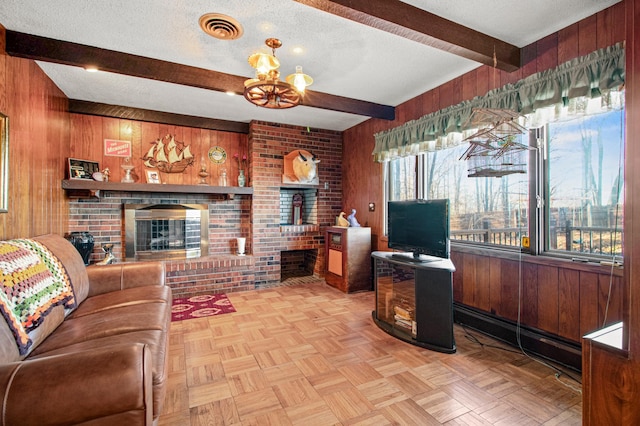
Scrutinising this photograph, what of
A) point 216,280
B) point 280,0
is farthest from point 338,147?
point 280,0

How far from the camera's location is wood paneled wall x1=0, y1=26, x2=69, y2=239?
225cm

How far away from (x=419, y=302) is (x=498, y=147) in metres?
1.35

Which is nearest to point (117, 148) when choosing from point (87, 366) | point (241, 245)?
point (241, 245)

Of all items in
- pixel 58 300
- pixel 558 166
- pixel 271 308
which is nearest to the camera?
pixel 58 300

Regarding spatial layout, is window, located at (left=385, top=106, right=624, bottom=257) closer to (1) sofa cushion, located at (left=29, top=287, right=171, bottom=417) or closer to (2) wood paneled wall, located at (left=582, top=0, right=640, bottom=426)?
(2) wood paneled wall, located at (left=582, top=0, right=640, bottom=426)

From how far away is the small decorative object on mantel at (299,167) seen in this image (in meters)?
4.57

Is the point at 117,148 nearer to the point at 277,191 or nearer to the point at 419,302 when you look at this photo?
the point at 277,191

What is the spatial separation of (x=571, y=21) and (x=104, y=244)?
521cm

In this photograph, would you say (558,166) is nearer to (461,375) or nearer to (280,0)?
(461,375)

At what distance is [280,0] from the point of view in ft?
6.22

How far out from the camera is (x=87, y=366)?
3.39 feet

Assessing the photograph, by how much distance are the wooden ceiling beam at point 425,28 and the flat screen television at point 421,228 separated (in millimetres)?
1170

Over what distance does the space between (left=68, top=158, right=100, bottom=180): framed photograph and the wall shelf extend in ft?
0.44

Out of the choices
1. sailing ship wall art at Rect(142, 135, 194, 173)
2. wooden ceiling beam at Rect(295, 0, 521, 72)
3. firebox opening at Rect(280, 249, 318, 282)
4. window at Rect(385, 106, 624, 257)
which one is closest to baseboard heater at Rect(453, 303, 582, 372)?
window at Rect(385, 106, 624, 257)
